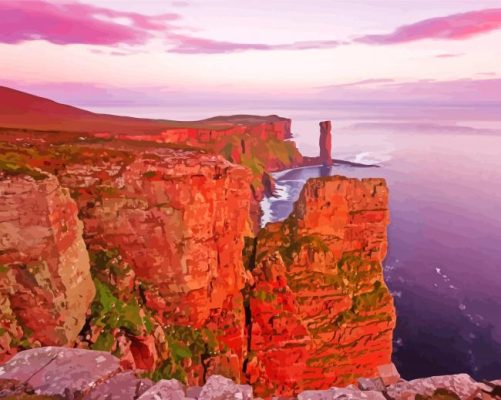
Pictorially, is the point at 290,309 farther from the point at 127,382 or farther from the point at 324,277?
the point at 127,382

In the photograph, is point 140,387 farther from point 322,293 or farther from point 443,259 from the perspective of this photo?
point 443,259

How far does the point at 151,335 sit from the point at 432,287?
49378 mm

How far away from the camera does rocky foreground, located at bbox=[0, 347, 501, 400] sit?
233 inches

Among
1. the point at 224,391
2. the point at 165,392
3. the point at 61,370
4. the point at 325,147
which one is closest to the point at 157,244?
the point at 61,370

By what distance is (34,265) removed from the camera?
45.1 ft

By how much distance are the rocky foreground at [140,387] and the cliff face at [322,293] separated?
15.7 meters

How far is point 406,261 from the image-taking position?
63906 millimetres

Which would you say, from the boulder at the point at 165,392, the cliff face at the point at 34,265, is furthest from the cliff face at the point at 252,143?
the boulder at the point at 165,392

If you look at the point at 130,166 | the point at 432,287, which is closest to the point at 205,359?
the point at 130,166

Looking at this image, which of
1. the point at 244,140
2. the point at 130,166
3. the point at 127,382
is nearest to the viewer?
the point at 127,382

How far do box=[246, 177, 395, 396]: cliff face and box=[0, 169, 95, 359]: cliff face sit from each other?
411 inches

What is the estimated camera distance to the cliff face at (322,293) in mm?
21953

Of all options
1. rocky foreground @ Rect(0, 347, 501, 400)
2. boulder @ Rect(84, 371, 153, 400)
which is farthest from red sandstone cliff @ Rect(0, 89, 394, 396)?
boulder @ Rect(84, 371, 153, 400)

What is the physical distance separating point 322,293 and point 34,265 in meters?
16.6
